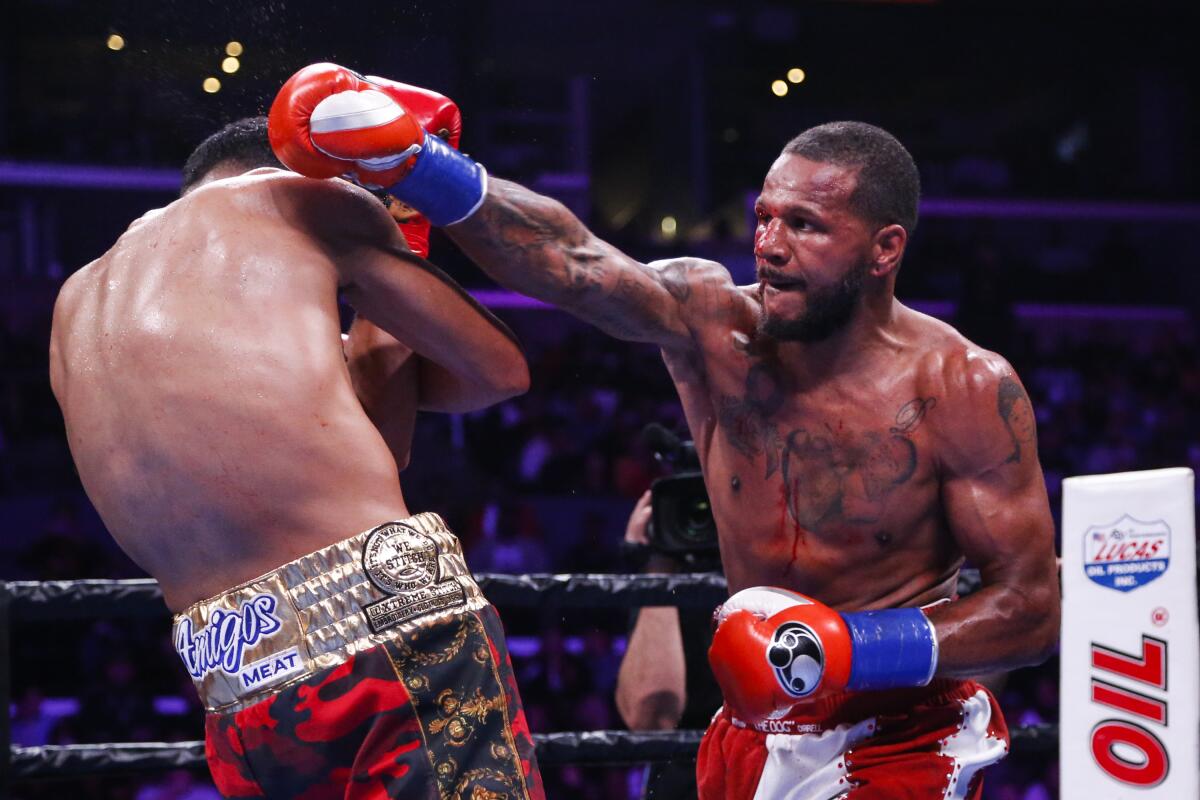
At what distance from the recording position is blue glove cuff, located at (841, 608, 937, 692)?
1797 mm

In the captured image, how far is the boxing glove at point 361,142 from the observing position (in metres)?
1.55

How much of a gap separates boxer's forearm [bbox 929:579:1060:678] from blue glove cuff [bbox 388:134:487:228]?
92 cm

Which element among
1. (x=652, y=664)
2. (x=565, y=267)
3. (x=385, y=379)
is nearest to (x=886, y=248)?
(x=565, y=267)

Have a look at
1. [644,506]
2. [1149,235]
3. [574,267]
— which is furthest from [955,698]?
[1149,235]

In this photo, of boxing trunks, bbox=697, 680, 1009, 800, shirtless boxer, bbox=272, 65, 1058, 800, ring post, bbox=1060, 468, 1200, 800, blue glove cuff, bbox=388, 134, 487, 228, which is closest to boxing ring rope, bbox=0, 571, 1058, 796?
shirtless boxer, bbox=272, 65, 1058, 800

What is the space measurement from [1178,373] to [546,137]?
4.93 m

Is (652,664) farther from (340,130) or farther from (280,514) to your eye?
(340,130)

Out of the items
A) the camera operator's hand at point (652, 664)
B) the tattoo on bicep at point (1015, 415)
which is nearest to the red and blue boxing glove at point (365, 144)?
the tattoo on bicep at point (1015, 415)

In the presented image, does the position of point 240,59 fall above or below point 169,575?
above

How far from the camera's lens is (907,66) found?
1116 centimetres

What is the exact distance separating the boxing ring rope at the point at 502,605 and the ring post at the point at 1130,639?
2.52 feet

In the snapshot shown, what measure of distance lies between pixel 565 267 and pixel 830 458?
55 centimetres

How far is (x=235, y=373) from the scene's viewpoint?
1.51 metres

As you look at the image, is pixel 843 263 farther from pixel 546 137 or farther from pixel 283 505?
pixel 546 137
